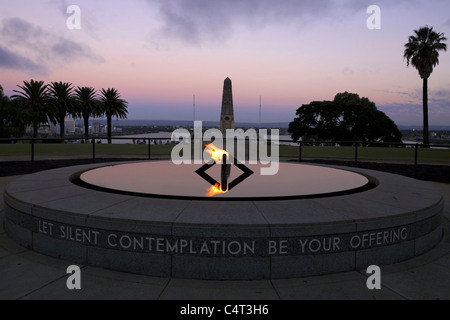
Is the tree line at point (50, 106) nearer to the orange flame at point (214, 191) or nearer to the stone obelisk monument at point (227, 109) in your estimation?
the stone obelisk monument at point (227, 109)

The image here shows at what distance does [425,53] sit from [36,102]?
56024 millimetres

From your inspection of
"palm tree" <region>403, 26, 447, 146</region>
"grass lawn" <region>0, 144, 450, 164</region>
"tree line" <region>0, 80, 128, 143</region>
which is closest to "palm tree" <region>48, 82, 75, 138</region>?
"tree line" <region>0, 80, 128, 143</region>

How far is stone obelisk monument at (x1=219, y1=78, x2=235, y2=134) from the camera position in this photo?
24.5 m

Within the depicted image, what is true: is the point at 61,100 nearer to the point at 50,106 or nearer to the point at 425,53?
the point at 50,106

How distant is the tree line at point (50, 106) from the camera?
52.7m

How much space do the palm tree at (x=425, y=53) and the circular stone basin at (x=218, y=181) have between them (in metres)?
39.3

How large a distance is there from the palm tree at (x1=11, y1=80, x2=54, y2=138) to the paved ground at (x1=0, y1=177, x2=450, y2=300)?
181ft

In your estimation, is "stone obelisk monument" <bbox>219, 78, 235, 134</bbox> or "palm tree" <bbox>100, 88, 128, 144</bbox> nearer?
"stone obelisk monument" <bbox>219, 78, 235, 134</bbox>

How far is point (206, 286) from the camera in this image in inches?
152

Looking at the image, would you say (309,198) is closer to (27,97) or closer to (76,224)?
(76,224)

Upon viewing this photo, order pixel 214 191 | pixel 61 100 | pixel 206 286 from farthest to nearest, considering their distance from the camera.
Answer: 1. pixel 61 100
2. pixel 214 191
3. pixel 206 286

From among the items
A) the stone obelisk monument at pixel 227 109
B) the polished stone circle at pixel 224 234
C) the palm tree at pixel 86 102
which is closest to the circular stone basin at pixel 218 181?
the polished stone circle at pixel 224 234

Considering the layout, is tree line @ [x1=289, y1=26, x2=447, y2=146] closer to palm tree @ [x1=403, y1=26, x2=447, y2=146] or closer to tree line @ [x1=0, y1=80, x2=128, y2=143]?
palm tree @ [x1=403, y1=26, x2=447, y2=146]

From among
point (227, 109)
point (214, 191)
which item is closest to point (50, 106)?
point (227, 109)
